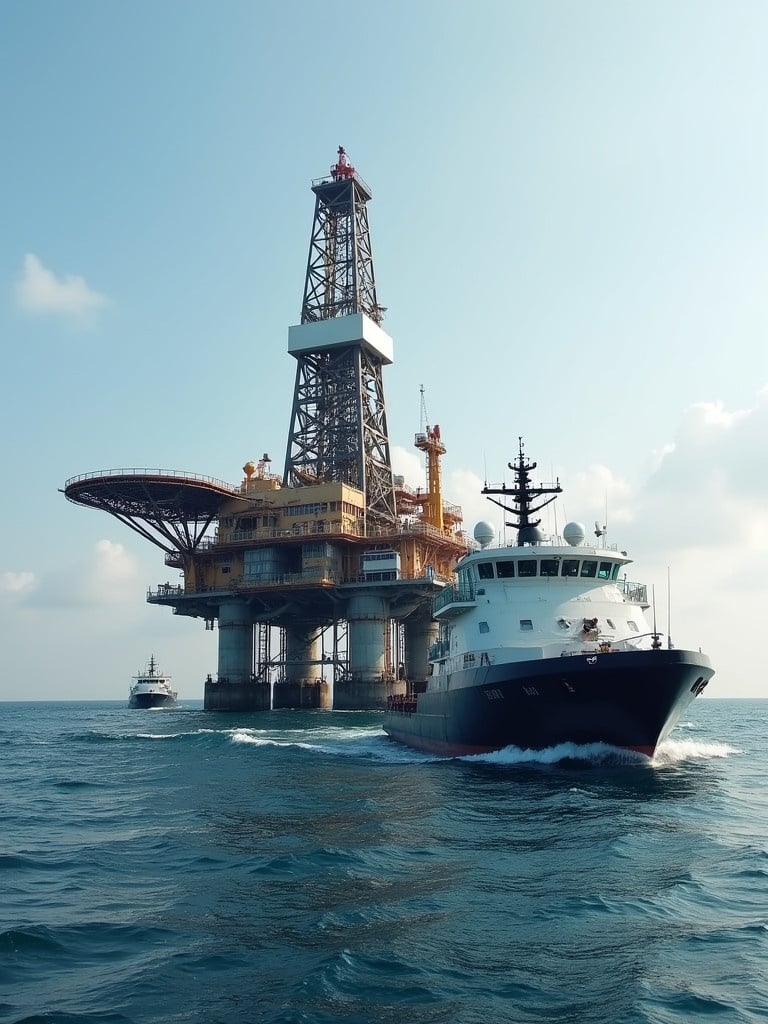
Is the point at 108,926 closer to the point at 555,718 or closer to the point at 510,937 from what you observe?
the point at 510,937

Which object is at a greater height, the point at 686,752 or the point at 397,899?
the point at 397,899

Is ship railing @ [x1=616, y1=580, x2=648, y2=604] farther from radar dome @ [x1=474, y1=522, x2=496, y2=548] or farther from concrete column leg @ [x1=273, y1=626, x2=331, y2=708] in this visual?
concrete column leg @ [x1=273, y1=626, x2=331, y2=708]

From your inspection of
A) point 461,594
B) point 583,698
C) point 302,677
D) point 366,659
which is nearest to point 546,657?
point 583,698

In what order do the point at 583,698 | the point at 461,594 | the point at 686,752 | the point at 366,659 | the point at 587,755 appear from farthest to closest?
1. the point at 366,659
2. the point at 686,752
3. the point at 461,594
4. the point at 587,755
5. the point at 583,698

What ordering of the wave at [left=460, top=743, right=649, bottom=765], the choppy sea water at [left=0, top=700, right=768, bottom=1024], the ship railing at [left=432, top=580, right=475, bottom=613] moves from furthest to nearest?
1. the ship railing at [left=432, top=580, right=475, bottom=613]
2. the wave at [left=460, top=743, right=649, bottom=765]
3. the choppy sea water at [left=0, top=700, right=768, bottom=1024]

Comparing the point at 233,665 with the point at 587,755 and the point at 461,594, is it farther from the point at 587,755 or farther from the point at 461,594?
the point at 587,755

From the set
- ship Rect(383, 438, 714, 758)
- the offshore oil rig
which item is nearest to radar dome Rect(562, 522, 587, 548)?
ship Rect(383, 438, 714, 758)
